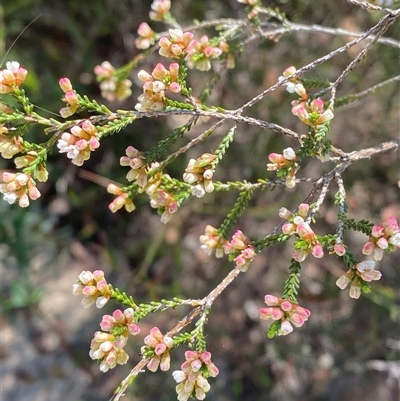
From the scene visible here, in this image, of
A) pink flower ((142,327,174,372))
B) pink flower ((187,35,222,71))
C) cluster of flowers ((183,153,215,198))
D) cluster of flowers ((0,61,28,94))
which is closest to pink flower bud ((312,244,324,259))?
cluster of flowers ((183,153,215,198))

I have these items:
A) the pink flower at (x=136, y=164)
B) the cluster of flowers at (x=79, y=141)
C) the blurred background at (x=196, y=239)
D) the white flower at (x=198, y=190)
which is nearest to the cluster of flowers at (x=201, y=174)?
the white flower at (x=198, y=190)

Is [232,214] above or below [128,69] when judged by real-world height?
below

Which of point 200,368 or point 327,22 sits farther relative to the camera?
point 327,22

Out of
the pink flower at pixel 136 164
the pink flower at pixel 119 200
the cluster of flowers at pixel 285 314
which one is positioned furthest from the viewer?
the pink flower at pixel 119 200

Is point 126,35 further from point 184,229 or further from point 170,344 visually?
point 170,344

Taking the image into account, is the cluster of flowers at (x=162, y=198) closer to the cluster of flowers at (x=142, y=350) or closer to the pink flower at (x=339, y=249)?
the cluster of flowers at (x=142, y=350)

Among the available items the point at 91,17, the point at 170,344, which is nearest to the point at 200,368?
the point at 170,344
